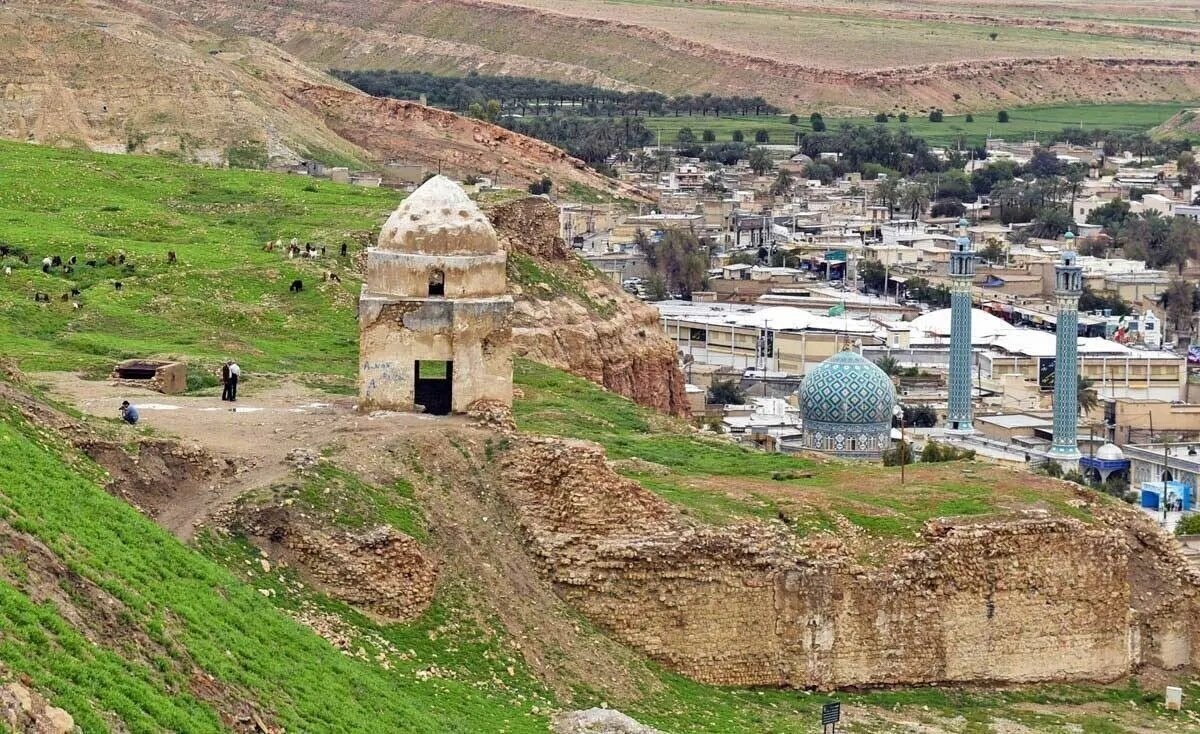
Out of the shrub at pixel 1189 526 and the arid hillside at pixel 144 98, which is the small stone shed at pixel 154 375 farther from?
the arid hillside at pixel 144 98

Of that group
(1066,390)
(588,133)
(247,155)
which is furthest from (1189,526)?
(588,133)

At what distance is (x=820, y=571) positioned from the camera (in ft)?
94.9

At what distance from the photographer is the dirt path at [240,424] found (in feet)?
84.6

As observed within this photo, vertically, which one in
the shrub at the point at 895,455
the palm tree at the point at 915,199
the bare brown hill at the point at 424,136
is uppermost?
the bare brown hill at the point at 424,136

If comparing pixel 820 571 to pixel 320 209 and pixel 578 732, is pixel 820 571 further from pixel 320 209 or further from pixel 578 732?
pixel 320 209

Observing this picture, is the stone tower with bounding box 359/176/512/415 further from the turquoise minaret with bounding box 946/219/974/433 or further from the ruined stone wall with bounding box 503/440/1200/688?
the turquoise minaret with bounding box 946/219/974/433

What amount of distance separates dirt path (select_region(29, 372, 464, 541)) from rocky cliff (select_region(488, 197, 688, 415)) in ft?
40.3

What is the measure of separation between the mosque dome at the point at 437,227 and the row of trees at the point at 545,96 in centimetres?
12406

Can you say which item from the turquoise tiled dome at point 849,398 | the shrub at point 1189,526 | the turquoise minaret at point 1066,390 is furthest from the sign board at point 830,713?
the turquoise minaret at point 1066,390

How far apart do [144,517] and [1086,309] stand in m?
70.5

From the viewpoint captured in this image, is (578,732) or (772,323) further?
(772,323)

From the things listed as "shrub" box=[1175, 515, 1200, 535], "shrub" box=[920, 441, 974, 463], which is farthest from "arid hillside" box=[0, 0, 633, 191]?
"shrub" box=[1175, 515, 1200, 535]

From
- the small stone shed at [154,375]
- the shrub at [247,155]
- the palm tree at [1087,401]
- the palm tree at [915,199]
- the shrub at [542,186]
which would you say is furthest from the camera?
the palm tree at [915,199]

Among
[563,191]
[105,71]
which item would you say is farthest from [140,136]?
[563,191]
